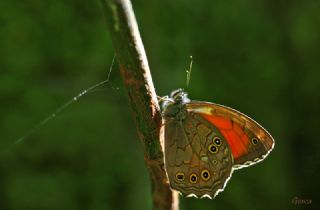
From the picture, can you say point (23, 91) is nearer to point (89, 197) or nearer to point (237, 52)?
point (89, 197)

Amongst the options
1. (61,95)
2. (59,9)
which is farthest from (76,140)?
(59,9)

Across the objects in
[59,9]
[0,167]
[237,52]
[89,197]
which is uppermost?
[59,9]

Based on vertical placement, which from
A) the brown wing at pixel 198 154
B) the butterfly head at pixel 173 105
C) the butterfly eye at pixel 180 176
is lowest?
the butterfly eye at pixel 180 176

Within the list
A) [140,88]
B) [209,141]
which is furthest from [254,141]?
[140,88]

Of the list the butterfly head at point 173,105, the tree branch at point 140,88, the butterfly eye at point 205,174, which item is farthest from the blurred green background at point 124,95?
the tree branch at point 140,88

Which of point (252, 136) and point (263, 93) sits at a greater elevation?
point (263, 93)

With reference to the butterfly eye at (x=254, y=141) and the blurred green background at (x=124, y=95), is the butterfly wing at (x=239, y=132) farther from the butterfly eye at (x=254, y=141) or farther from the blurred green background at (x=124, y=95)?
the blurred green background at (x=124, y=95)

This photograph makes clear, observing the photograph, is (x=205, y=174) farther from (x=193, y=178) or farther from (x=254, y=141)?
(x=254, y=141)
